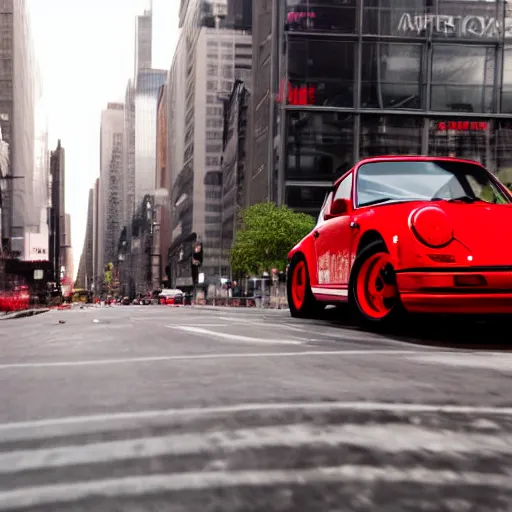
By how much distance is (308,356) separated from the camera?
4465mm

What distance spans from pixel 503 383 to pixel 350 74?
126ft

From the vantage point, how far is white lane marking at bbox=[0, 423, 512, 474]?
1.93 m

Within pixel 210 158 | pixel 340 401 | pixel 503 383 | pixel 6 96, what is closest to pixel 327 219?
pixel 503 383

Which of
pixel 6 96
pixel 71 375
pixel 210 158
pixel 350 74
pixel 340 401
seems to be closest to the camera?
pixel 340 401

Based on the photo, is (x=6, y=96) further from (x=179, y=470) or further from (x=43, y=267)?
(x=179, y=470)

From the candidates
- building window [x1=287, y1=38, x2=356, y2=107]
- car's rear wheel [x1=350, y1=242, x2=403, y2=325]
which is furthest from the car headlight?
building window [x1=287, y1=38, x2=356, y2=107]

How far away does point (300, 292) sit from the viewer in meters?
9.09

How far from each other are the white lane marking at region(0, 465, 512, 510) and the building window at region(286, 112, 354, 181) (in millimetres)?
38412

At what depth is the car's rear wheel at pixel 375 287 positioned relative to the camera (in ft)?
20.2

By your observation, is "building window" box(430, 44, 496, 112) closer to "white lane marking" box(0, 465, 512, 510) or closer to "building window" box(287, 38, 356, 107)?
"building window" box(287, 38, 356, 107)

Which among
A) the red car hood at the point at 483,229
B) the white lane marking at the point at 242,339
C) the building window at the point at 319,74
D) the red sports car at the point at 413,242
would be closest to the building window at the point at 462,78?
the building window at the point at 319,74

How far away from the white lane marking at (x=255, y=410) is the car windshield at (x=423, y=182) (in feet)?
14.1

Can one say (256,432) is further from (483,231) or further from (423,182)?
(423,182)

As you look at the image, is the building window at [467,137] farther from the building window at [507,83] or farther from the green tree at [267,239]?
the green tree at [267,239]
